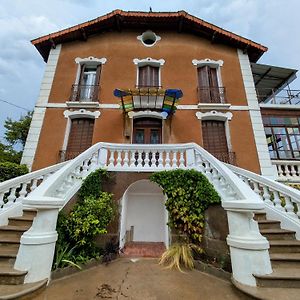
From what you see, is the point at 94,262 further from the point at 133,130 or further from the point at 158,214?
the point at 133,130

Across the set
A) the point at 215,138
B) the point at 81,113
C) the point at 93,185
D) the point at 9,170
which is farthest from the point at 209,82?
the point at 9,170

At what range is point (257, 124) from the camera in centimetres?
841

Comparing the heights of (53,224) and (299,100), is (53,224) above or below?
below

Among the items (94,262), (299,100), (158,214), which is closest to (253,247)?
(94,262)

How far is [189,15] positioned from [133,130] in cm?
706

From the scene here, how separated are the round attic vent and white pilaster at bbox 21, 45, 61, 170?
4.66 m

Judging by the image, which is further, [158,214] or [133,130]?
[133,130]

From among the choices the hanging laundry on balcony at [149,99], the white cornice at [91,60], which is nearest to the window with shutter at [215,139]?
the hanging laundry on balcony at [149,99]

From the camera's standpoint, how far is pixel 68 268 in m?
3.29

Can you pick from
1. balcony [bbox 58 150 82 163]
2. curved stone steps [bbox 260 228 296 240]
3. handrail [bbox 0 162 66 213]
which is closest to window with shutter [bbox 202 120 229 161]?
curved stone steps [bbox 260 228 296 240]

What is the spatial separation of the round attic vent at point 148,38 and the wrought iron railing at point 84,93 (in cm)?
392

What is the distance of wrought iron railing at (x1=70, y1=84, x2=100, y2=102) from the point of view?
866 centimetres

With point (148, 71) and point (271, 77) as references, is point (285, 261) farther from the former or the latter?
point (271, 77)

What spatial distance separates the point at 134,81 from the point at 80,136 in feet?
12.5
